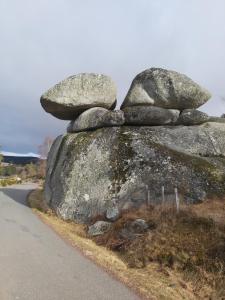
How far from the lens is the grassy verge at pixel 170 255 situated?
9.70 m

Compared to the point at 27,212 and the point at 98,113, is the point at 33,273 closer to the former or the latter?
the point at 27,212

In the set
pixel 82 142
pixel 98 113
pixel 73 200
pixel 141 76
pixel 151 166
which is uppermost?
pixel 141 76

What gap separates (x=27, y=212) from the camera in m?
22.2

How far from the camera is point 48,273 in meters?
9.98

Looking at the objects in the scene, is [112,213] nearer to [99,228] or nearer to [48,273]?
[99,228]

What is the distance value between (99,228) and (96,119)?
26.6 ft

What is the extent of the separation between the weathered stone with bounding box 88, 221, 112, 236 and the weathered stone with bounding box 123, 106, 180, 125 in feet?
23.8

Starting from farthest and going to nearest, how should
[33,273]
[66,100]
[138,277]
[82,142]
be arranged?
[66,100] < [82,142] < [138,277] < [33,273]

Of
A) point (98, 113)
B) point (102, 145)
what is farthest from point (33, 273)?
point (98, 113)

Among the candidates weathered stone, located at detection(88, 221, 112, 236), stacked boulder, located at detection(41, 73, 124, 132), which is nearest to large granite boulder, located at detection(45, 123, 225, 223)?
stacked boulder, located at detection(41, 73, 124, 132)

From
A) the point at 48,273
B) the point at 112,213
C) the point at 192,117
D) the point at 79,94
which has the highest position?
the point at 79,94

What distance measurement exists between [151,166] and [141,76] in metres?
7.32

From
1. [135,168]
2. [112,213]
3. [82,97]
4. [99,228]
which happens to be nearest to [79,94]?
[82,97]

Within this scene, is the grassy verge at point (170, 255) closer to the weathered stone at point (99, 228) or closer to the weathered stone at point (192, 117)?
the weathered stone at point (99, 228)
